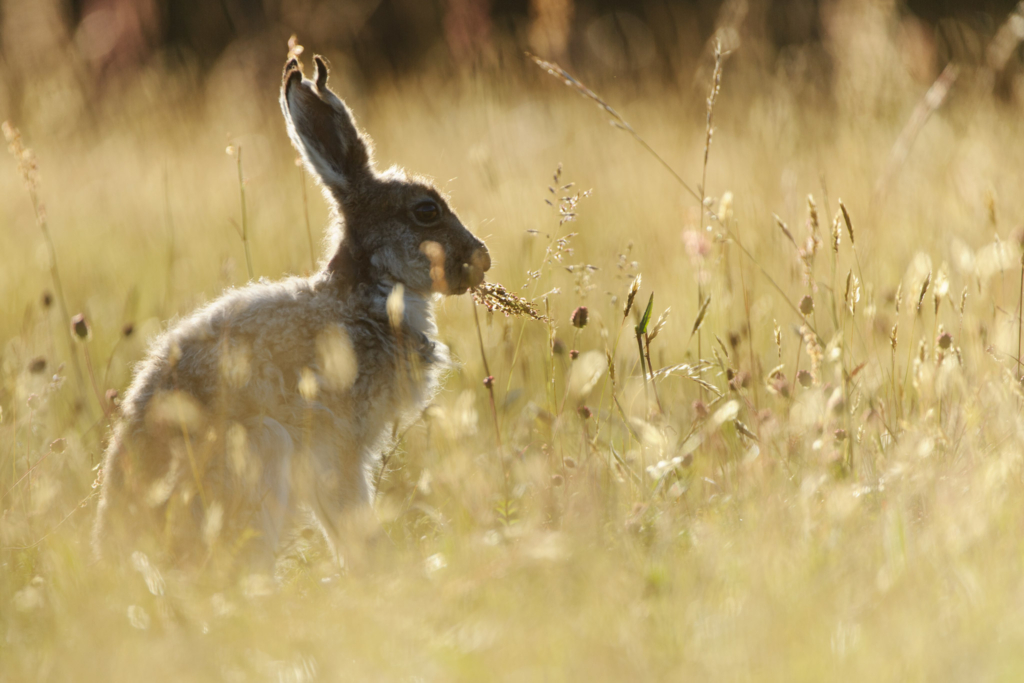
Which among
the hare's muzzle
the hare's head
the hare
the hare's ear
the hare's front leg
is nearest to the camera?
the hare

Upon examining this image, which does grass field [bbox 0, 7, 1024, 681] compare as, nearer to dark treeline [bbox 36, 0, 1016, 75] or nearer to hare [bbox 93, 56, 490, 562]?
hare [bbox 93, 56, 490, 562]

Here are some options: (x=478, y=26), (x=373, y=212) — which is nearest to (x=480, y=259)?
(x=373, y=212)

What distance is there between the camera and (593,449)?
3090 millimetres

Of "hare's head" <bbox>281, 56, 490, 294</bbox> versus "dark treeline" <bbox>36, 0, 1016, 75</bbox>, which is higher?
"dark treeline" <bbox>36, 0, 1016, 75</bbox>

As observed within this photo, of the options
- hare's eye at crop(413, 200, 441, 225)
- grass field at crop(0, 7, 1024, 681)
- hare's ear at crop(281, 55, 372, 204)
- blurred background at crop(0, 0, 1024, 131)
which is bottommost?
grass field at crop(0, 7, 1024, 681)

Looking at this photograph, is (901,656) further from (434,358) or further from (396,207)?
(396,207)

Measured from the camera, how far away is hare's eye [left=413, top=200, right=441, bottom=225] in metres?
4.14

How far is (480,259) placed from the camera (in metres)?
4.15

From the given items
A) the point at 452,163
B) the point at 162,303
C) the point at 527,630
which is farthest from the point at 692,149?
the point at 527,630

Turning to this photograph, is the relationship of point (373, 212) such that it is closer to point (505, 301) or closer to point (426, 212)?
A: point (426, 212)

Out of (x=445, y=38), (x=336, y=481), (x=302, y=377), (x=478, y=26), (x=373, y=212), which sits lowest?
(x=336, y=481)

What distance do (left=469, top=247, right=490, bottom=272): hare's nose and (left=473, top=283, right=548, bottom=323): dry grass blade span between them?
0.41 metres

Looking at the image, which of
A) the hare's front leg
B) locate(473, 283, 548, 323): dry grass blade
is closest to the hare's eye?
locate(473, 283, 548, 323): dry grass blade

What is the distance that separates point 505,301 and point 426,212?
2.78 ft
